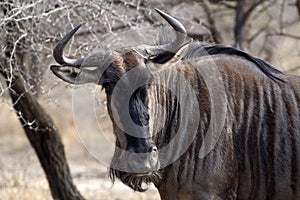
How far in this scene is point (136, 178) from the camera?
5.12 metres

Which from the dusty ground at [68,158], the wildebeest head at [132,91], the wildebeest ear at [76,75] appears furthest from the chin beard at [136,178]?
the dusty ground at [68,158]

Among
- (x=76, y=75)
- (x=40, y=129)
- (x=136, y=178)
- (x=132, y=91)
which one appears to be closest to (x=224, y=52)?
(x=132, y=91)

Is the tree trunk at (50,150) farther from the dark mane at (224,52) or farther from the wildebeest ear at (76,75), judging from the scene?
the dark mane at (224,52)

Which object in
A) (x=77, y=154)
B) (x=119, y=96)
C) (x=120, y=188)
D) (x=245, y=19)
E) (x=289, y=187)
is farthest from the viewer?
(x=77, y=154)

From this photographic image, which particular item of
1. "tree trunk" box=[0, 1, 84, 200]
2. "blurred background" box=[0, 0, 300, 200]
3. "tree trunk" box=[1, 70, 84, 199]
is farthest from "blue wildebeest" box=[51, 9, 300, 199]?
"tree trunk" box=[1, 70, 84, 199]

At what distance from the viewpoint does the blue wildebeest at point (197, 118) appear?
5039mm

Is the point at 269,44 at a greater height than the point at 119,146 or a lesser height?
lesser

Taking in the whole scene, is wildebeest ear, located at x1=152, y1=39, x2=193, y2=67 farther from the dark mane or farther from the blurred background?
the blurred background

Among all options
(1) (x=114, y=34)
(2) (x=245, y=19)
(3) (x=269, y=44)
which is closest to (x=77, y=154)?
(3) (x=269, y=44)

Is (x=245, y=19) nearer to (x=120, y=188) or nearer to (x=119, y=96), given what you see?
(x=120, y=188)

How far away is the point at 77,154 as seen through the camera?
14.0 m

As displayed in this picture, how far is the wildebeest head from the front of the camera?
16.3 ft

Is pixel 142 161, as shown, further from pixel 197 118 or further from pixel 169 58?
pixel 169 58

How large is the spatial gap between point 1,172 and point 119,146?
19.5ft
